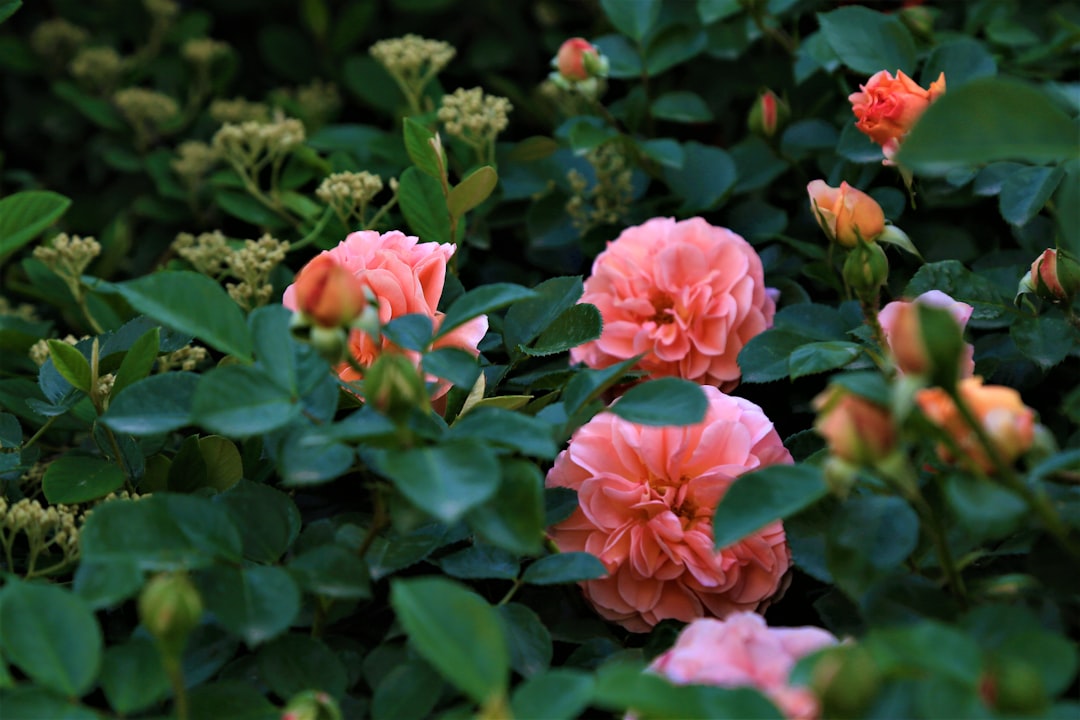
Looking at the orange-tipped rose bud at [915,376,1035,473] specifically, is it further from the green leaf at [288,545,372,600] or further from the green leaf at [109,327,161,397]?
the green leaf at [109,327,161,397]

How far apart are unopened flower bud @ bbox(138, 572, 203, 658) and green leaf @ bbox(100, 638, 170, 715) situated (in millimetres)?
42

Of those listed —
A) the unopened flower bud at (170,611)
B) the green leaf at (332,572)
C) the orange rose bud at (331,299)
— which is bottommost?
the green leaf at (332,572)

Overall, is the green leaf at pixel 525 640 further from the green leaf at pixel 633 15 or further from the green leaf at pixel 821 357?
the green leaf at pixel 633 15

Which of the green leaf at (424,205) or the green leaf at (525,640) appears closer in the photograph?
the green leaf at (525,640)

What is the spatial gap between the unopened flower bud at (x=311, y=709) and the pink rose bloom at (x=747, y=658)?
14 cm

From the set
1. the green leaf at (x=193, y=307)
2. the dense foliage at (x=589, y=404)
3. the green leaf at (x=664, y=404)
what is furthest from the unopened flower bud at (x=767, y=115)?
the green leaf at (x=193, y=307)

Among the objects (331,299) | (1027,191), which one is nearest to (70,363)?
(331,299)

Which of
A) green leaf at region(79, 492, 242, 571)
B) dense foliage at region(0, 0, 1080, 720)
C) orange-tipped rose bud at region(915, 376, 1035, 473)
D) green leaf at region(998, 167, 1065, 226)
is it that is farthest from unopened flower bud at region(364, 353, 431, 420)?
green leaf at region(998, 167, 1065, 226)

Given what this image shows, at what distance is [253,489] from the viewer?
55 centimetres

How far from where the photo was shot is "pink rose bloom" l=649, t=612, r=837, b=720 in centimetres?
→ 43

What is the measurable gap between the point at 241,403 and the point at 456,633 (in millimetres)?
150

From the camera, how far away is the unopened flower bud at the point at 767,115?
88 cm

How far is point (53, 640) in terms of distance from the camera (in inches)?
17.5

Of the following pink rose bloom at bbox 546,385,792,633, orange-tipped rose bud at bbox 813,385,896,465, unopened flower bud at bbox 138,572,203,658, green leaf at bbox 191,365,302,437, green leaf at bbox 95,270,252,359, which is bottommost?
pink rose bloom at bbox 546,385,792,633
